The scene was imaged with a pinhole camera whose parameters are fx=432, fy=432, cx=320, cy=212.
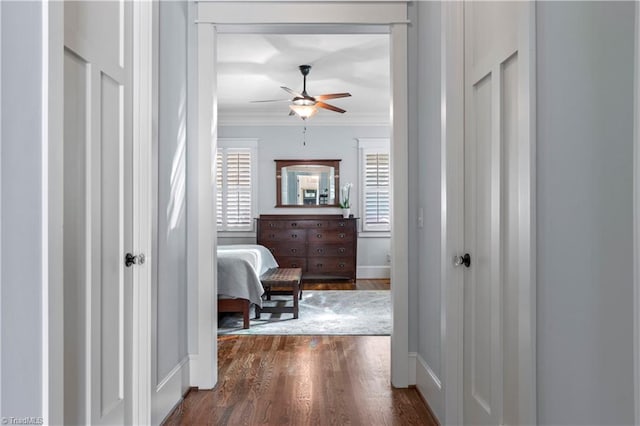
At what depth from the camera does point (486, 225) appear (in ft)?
5.97

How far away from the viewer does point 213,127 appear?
107 inches

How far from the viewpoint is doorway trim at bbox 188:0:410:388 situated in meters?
2.67

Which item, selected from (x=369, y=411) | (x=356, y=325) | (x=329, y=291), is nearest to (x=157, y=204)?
(x=369, y=411)

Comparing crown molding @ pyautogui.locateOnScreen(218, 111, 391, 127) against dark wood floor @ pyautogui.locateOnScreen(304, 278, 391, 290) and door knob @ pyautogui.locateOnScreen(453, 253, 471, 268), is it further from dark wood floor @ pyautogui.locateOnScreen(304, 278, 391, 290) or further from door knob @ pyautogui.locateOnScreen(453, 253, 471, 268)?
door knob @ pyautogui.locateOnScreen(453, 253, 471, 268)

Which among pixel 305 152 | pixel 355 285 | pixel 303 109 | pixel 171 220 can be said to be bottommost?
pixel 355 285

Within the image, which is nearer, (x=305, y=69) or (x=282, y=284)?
(x=282, y=284)
